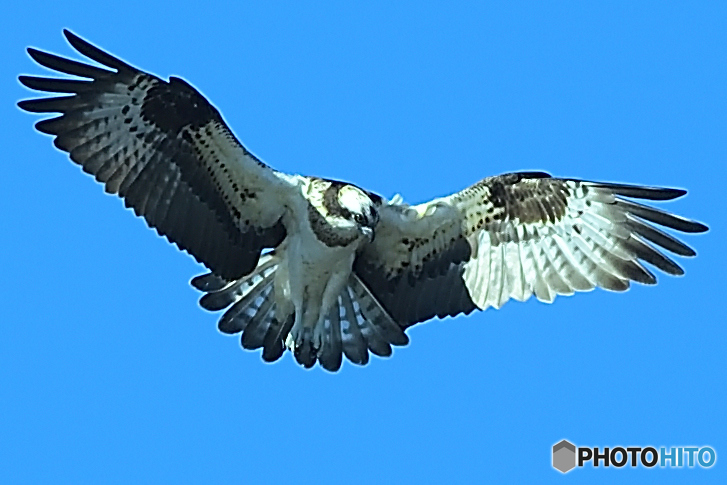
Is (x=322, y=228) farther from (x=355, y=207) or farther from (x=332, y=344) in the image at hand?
(x=332, y=344)

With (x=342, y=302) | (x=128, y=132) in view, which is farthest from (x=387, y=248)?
(x=128, y=132)

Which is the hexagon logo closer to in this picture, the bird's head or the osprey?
the osprey

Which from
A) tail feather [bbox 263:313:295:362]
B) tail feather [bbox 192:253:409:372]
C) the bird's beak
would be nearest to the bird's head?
the bird's beak

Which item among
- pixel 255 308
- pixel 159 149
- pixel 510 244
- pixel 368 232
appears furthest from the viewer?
pixel 255 308

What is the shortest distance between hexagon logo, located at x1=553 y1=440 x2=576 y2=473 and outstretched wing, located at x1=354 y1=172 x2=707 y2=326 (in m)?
1.09

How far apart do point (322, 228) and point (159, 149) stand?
1.19 meters

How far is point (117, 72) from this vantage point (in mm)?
10203

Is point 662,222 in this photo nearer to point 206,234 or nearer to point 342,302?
point 342,302

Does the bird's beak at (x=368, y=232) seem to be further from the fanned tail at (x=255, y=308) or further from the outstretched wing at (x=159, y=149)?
the fanned tail at (x=255, y=308)

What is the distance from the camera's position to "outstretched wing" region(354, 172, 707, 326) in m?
11.0

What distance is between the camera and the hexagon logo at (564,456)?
11188 mm

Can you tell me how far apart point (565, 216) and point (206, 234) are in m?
2.51

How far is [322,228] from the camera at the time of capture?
10594 mm

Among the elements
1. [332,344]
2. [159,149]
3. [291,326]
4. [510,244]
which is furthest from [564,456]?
[159,149]
